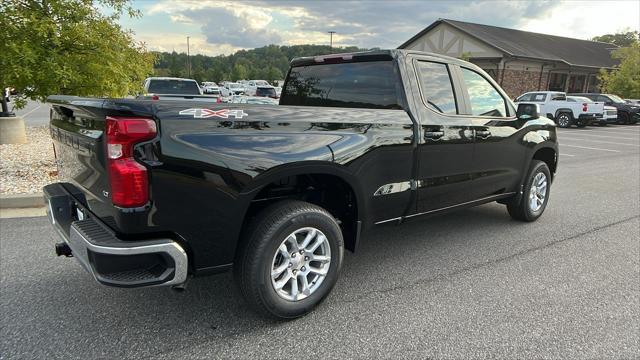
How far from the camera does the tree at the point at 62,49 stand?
6.05 m

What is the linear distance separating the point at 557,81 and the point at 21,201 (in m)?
41.7

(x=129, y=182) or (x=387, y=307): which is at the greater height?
(x=129, y=182)

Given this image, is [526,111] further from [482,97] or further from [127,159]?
[127,159]

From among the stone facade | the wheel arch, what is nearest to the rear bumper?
the wheel arch

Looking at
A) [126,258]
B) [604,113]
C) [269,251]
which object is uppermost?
[126,258]

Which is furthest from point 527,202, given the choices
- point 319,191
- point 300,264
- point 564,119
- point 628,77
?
point 628,77

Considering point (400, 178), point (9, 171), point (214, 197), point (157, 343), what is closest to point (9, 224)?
point (9, 171)

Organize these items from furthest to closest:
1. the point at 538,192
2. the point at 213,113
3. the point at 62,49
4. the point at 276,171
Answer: the point at 62,49, the point at 538,192, the point at 276,171, the point at 213,113

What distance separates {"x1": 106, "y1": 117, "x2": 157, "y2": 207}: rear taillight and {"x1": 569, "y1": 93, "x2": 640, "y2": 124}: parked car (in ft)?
87.2

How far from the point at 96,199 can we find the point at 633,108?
28535mm

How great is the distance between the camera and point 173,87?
1310 cm

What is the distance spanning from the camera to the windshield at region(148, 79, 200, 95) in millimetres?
12780

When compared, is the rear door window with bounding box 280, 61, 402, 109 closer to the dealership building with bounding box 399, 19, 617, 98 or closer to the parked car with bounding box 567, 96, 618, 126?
the parked car with bounding box 567, 96, 618, 126

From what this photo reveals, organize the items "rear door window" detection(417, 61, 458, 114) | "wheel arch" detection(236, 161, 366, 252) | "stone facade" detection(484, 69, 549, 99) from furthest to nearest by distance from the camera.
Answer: "stone facade" detection(484, 69, 549, 99) < "rear door window" detection(417, 61, 458, 114) < "wheel arch" detection(236, 161, 366, 252)
